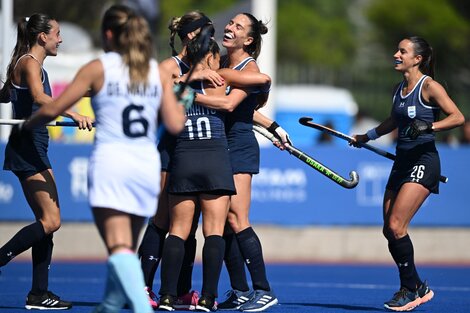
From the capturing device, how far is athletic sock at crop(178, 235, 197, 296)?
9000 millimetres

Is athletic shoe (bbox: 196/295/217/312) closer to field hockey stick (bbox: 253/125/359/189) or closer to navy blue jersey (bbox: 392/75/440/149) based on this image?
field hockey stick (bbox: 253/125/359/189)

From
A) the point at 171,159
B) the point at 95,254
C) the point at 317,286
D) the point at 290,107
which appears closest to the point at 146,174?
the point at 171,159

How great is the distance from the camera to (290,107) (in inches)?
1043

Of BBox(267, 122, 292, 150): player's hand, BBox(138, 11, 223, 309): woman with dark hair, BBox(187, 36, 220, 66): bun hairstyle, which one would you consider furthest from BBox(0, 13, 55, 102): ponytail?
BBox(267, 122, 292, 150): player's hand

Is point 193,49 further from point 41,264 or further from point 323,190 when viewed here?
point 323,190

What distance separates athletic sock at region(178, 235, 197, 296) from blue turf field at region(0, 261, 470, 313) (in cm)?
72

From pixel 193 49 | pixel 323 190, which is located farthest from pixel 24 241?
pixel 323 190

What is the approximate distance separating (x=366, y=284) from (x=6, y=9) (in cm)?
583

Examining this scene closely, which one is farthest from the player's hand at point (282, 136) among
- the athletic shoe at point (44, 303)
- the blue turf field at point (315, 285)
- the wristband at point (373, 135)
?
the athletic shoe at point (44, 303)

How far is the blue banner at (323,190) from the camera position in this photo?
15320mm

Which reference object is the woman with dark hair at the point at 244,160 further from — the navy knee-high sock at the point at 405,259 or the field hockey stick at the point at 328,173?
the navy knee-high sock at the point at 405,259

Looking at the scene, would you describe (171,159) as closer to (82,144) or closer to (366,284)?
(366,284)

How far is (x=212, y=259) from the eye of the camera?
8.48 m

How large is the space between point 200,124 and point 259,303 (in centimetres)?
155
